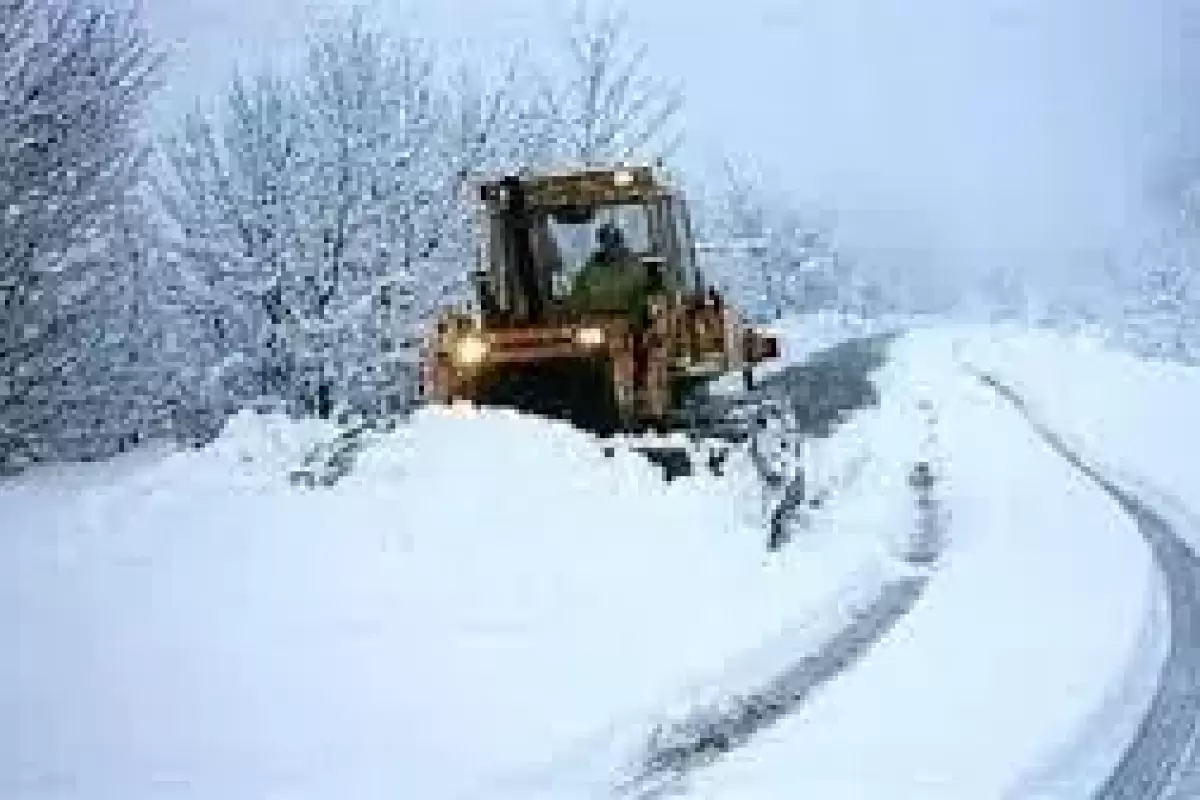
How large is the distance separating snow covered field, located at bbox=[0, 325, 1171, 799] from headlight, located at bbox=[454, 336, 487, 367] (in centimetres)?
135

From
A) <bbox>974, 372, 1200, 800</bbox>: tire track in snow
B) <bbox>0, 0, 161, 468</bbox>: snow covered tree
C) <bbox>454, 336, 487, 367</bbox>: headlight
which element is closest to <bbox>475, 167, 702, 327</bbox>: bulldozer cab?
<bbox>454, 336, 487, 367</bbox>: headlight

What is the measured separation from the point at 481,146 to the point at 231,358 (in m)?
9.45

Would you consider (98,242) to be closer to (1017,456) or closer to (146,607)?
(1017,456)

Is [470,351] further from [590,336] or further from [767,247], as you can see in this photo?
→ [767,247]

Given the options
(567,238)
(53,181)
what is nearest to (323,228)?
(53,181)

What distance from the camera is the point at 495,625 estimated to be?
9.54 meters

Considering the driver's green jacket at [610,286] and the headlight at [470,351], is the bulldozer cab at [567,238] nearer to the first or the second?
the driver's green jacket at [610,286]

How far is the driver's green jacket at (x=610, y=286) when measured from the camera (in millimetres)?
16078

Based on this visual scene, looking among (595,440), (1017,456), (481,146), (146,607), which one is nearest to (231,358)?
(481,146)

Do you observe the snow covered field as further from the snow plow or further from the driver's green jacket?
the driver's green jacket

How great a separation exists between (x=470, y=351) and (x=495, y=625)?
19.2ft

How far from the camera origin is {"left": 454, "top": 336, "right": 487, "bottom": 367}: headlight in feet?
49.4

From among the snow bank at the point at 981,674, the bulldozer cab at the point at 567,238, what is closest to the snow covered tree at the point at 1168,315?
the bulldozer cab at the point at 567,238

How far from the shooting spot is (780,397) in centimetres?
1680
